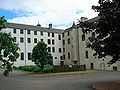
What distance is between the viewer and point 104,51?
20.5m

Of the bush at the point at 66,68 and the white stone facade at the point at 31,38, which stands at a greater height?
the white stone facade at the point at 31,38

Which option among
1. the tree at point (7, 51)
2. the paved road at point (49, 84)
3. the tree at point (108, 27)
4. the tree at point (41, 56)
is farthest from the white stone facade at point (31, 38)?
the tree at point (7, 51)

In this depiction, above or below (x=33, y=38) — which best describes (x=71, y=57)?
below

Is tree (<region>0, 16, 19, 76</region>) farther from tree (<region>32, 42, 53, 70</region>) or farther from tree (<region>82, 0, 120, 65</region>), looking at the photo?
tree (<region>32, 42, 53, 70</region>)

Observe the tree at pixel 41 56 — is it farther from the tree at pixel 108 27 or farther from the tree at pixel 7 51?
the tree at pixel 7 51

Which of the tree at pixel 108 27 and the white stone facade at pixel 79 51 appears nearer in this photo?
the tree at pixel 108 27

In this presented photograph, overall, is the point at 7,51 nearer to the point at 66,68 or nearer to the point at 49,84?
the point at 49,84

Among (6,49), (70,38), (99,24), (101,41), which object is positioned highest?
(70,38)

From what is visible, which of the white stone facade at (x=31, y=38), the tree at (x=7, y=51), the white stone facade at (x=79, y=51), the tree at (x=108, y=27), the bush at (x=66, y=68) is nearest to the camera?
the tree at (x=7, y=51)

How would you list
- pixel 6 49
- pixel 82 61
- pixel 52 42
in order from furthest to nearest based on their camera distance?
pixel 52 42 → pixel 82 61 → pixel 6 49

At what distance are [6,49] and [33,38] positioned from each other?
2433 inches

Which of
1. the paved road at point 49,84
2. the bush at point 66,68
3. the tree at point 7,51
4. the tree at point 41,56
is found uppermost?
the tree at point 41,56

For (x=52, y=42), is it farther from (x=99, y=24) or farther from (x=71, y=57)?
(x=99, y=24)

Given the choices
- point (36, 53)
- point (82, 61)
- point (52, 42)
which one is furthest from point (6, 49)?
point (52, 42)
